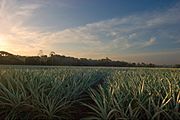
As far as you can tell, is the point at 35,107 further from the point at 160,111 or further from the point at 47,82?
the point at 160,111

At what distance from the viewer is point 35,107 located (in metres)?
3.68

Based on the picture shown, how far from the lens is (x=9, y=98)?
13.0ft

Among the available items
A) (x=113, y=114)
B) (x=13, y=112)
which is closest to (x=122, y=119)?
(x=113, y=114)

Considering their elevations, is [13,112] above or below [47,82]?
below

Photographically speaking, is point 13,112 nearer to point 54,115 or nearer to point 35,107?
point 35,107

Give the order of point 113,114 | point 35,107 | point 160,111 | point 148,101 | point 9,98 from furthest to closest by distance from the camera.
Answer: point 9,98 → point 35,107 → point 148,101 → point 113,114 → point 160,111

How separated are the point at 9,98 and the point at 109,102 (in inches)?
60.6

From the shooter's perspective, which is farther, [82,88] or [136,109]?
[82,88]

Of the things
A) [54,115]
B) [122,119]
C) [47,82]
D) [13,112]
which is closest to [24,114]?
[13,112]

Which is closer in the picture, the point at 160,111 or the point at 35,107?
the point at 160,111

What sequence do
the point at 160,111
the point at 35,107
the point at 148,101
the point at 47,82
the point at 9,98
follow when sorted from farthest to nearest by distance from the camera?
the point at 47,82 → the point at 9,98 → the point at 35,107 → the point at 148,101 → the point at 160,111

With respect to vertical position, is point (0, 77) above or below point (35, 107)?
above

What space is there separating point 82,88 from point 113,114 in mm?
1915

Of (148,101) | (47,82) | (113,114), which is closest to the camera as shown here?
(113,114)
